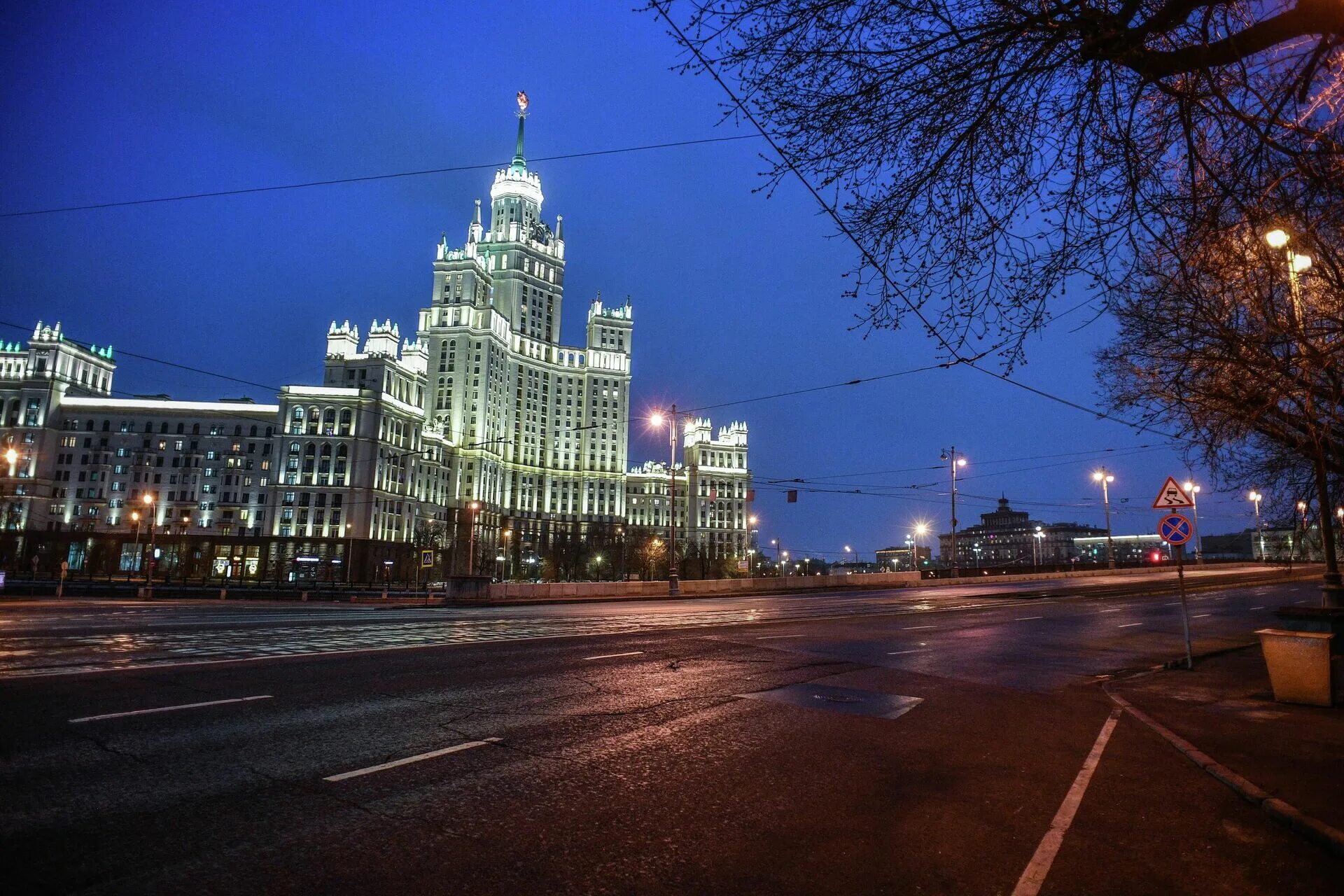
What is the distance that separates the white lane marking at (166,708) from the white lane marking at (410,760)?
9.94ft

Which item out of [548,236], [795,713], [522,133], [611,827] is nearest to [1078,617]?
[795,713]

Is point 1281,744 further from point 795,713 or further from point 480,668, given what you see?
point 480,668

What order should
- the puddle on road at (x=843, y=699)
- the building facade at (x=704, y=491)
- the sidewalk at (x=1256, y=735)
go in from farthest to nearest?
the building facade at (x=704, y=491) < the puddle on road at (x=843, y=699) < the sidewalk at (x=1256, y=735)

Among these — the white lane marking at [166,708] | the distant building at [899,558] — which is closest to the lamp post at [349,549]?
the white lane marking at [166,708]

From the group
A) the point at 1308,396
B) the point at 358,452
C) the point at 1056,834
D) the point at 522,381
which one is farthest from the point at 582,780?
the point at 522,381

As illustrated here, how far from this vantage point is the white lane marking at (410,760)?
17.5 feet

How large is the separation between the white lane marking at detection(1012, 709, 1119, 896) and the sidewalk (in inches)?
41.8

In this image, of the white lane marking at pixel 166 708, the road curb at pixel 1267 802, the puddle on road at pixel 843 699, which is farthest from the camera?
the puddle on road at pixel 843 699

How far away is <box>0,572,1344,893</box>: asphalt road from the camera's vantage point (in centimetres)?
398

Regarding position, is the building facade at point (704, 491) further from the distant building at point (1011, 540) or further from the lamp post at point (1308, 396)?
the lamp post at point (1308, 396)

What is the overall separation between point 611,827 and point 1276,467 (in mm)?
22415

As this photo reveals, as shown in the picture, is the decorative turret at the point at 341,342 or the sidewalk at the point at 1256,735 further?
the decorative turret at the point at 341,342

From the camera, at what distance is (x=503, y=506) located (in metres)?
132

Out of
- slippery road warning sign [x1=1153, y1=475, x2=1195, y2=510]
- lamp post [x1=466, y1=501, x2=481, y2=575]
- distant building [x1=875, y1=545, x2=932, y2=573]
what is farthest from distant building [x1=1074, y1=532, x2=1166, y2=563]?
slippery road warning sign [x1=1153, y1=475, x2=1195, y2=510]
